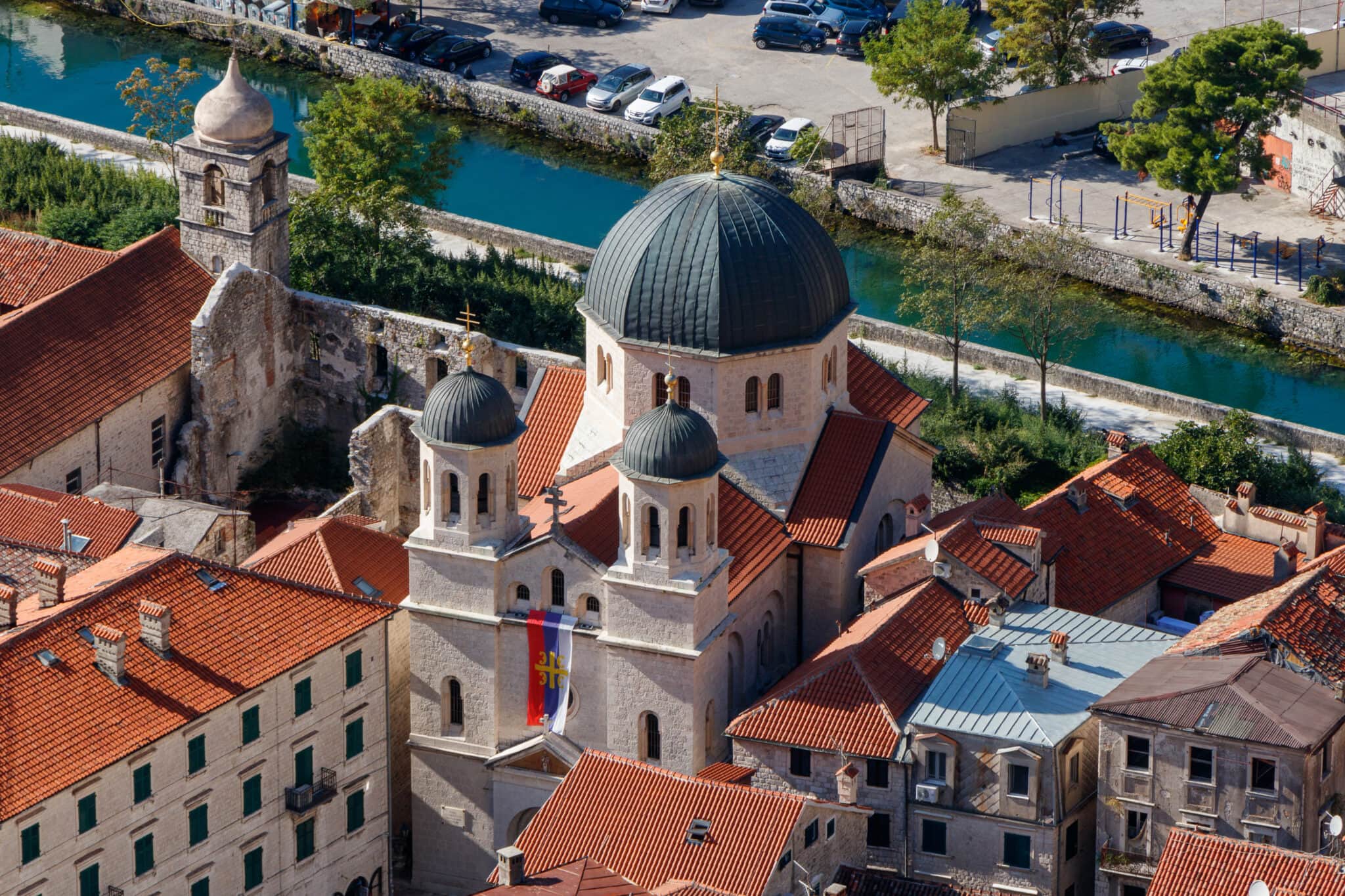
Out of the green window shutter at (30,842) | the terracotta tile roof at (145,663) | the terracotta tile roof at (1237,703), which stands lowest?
the green window shutter at (30,842)

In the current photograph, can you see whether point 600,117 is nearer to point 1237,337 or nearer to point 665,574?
point 1237,337

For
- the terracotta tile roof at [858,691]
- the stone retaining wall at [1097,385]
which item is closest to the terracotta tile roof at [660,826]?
the terracotta tile roof at [858,691]

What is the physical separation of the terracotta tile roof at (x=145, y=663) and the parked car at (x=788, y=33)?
2503 inches

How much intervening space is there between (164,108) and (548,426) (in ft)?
147

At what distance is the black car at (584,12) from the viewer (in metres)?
149

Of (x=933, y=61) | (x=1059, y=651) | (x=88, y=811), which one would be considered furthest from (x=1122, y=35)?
(x=88, y=811)

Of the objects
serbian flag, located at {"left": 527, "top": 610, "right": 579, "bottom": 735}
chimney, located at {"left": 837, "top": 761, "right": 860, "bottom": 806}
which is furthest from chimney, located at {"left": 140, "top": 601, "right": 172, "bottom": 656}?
chimney, located at {"left": 837, "top": 761, "right": 860, "bottom": 806}

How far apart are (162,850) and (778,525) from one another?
67.0 ft

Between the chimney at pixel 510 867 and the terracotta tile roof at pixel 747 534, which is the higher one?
the terracotta tile roof at pixel 747 534

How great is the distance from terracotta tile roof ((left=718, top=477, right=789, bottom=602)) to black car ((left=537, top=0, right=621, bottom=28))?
59926 mm

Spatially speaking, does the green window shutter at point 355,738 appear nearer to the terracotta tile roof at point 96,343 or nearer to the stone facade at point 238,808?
the stone facade at point 238,808

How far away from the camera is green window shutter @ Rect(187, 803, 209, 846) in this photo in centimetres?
8438

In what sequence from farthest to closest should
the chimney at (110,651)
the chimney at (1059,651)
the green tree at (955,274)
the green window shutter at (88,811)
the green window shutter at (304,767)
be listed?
the green tree at (955,274), the chimney at (1059,651), the green window shutter at (304,767), the chimney at (110,651), the green window shutter at (88,811)

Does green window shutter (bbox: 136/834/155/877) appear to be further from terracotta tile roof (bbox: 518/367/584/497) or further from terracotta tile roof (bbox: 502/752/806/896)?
terracotta tile roof (bbox: 518/367/584/497)
